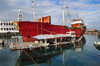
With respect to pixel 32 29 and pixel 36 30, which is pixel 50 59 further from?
pixel 32 29

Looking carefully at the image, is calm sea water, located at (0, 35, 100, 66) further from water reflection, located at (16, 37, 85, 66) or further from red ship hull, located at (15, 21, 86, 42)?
red ship hull, located at (15, 21, 86, 42)

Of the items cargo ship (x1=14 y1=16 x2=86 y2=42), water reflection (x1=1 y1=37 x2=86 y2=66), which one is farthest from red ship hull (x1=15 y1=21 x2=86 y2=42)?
water reflection (x1=1 y1=37 x2=86 y2=66)

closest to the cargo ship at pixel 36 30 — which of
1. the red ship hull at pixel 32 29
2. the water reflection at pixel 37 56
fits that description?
the red ship hull at pixel 32 29

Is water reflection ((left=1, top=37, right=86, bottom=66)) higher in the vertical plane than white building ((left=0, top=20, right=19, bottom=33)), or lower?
lower

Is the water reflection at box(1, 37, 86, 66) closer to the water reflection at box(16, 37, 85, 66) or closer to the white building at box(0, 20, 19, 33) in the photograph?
the water reflection at box(16, 37, 85, 66)

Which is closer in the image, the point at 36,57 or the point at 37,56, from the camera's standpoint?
the point at 36,57

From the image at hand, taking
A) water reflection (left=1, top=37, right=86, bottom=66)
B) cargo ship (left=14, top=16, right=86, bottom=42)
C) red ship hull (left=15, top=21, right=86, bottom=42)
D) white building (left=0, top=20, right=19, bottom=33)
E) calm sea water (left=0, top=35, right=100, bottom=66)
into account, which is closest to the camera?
calm sea water (left=0, top=35, right=100, bottom=66)

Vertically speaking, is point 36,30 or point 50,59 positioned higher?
point 36,30

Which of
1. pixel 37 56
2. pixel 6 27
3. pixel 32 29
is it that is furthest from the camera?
pixel 6 27

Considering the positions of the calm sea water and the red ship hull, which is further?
the red ship hull

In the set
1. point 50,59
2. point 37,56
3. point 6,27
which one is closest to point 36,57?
point 37,56

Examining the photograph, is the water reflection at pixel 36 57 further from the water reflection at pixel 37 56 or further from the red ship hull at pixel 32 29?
the red ship hull at pixel 32 29

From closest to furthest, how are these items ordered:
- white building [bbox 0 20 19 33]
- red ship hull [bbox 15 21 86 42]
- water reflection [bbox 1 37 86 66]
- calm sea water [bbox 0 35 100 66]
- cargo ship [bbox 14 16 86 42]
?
calm sea water [bbox 0 35 100 66] → water reflection [bbox 1 37 86 66] → cargo ship [bbox 14 16 86 42] → red ship hull [bbox 15 21 86 42] → white building [bbox 0 20 19 33]

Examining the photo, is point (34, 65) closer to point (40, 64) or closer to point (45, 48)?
point (40, 64)
